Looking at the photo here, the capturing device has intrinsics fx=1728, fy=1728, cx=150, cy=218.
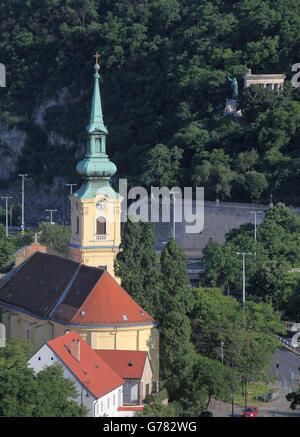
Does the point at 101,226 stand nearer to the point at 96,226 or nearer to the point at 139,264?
the point at 96,226

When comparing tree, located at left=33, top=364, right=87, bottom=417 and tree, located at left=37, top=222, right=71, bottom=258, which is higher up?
tree, located at left=37, top=222, right=71, bottom=258

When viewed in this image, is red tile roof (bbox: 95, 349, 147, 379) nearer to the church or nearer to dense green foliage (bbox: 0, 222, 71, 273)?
the church

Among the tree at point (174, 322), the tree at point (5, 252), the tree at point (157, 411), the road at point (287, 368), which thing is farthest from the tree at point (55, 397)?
the tree at point (5, 252)

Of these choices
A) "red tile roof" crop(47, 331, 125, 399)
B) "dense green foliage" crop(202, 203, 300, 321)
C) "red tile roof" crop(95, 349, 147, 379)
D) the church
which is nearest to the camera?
"red tile roof" crop(47, 331, 125, 399)

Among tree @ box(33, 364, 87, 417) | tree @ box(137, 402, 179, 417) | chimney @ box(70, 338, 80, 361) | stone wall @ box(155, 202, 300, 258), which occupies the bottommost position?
tree @ box(137, 402, 179, 417)

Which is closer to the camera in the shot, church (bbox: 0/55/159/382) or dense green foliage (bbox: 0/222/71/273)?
church (bbox: 0/55/159/382)

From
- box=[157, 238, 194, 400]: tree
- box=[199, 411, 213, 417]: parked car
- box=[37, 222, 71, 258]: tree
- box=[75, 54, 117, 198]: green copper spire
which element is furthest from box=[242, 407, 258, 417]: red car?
box=[37, 222, 71, 258]: tree
